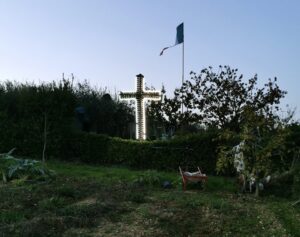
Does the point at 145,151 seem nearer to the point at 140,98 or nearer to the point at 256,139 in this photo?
the point at 140,98

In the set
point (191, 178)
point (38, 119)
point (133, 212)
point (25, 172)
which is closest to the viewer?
point (133, 212)

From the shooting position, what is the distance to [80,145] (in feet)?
62.1

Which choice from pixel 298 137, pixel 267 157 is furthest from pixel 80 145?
pixel 267 157

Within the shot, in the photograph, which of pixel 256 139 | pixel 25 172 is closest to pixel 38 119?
pixel 25 172

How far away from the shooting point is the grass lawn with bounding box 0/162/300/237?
7.30 meters

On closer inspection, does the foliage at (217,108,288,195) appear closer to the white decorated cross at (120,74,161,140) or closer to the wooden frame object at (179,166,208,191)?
the wooden frame object at (179,166,208,191)

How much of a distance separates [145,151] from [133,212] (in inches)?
331

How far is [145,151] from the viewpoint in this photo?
1698cm

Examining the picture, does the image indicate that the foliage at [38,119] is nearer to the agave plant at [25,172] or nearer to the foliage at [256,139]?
the agave plant at [25,172]

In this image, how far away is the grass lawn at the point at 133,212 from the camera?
730 centimetres

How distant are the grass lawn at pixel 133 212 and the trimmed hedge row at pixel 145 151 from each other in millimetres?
Result: 4031

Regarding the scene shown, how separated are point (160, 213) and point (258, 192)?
3.99 meters

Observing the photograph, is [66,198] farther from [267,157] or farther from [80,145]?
[80,145]

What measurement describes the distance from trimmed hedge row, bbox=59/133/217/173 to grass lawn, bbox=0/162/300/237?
4.03 meters
